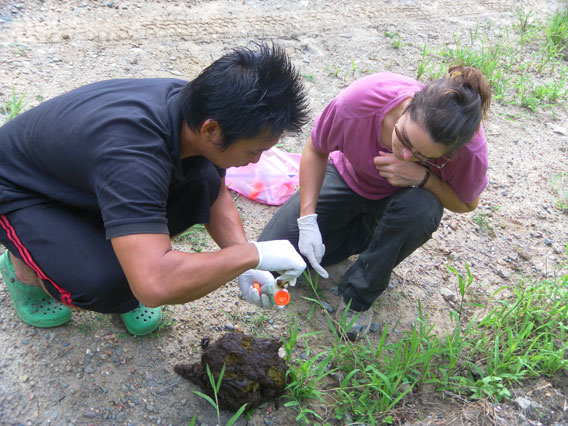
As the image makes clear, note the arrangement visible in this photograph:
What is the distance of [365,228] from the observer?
2.48 meters

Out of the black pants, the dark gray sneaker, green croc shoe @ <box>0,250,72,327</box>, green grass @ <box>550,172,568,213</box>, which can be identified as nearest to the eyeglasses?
the black pants

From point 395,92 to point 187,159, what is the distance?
2.88 feet

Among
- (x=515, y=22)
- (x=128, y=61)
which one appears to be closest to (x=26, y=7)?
(x=128, y=61)

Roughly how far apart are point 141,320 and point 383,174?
1077mm

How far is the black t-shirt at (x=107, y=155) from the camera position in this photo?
1.42 meters

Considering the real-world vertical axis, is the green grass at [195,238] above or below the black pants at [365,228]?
below

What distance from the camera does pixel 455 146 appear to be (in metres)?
1.82

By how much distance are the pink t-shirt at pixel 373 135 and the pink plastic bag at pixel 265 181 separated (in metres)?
0.65

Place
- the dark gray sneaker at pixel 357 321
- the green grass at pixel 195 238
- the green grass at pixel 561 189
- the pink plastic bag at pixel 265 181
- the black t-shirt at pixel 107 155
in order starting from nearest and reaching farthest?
1. the black t-shirt at pixel 107 155
2. the dark gray sneaker at pixel 357 321
3. the green grass at pixel 195 238
4. the pink plastic bag at pixel 265 181
5. the green grass at pixel 561 189

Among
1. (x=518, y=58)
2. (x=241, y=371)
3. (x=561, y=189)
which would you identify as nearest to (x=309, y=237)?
(x=241, y=371)

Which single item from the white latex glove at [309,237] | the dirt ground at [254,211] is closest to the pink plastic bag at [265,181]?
the dirt ground at [254,211]

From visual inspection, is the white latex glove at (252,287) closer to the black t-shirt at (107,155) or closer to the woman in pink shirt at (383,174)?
the woman in pink shirt at (383,174)

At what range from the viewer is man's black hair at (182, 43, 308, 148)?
148 centimetres

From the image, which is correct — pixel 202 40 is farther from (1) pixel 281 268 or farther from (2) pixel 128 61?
(1) pixel 281 268
